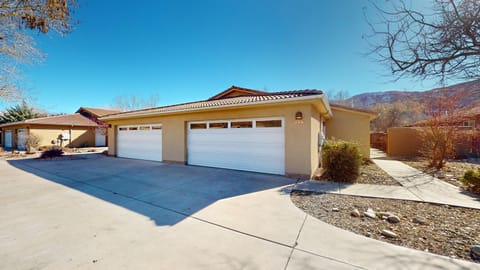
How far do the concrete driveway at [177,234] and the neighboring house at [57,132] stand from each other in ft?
57.5

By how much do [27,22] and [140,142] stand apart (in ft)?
23.1

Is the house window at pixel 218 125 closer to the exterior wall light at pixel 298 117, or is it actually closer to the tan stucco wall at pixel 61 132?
the exterior wall light at pixel 298 117

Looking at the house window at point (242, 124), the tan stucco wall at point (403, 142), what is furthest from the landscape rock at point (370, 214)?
the tan stucco wall at point (403, 142)

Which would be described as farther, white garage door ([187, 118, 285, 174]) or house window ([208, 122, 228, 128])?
house window ([208, 122, 228, 128])

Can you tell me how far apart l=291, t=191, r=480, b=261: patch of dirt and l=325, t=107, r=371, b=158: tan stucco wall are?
6.68 m

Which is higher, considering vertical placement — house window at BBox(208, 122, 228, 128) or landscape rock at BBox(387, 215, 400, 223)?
house window at BBox(208, 122, 228, 128)

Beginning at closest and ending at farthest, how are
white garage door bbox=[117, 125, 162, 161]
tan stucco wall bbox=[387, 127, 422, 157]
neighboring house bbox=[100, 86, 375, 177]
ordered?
neighboring house bbox=[100, 86, 375, 177]
white garage door bbox=[117, 125, 162, 161]
tan stucco wall bbox=[387, 127, 422, 157]

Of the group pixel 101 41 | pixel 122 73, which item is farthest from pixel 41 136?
pixel 101 41

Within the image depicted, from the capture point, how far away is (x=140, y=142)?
436 inches

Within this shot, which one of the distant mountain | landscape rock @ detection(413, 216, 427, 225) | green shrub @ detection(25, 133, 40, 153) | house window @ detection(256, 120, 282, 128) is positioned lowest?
landscape rock @ detection(413, 216, 427, 225)

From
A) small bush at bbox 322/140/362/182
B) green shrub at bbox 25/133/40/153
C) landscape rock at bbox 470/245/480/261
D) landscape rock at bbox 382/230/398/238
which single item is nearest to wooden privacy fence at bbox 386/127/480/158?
small bush at bbox 322/140/362/182

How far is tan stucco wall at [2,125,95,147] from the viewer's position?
58.1 feet

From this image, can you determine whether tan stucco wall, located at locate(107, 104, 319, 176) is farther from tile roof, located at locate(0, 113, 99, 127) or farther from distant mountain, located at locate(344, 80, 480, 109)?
tile roof, located at locate(0, 113, 99, 127)

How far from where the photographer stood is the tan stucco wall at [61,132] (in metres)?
17.7
